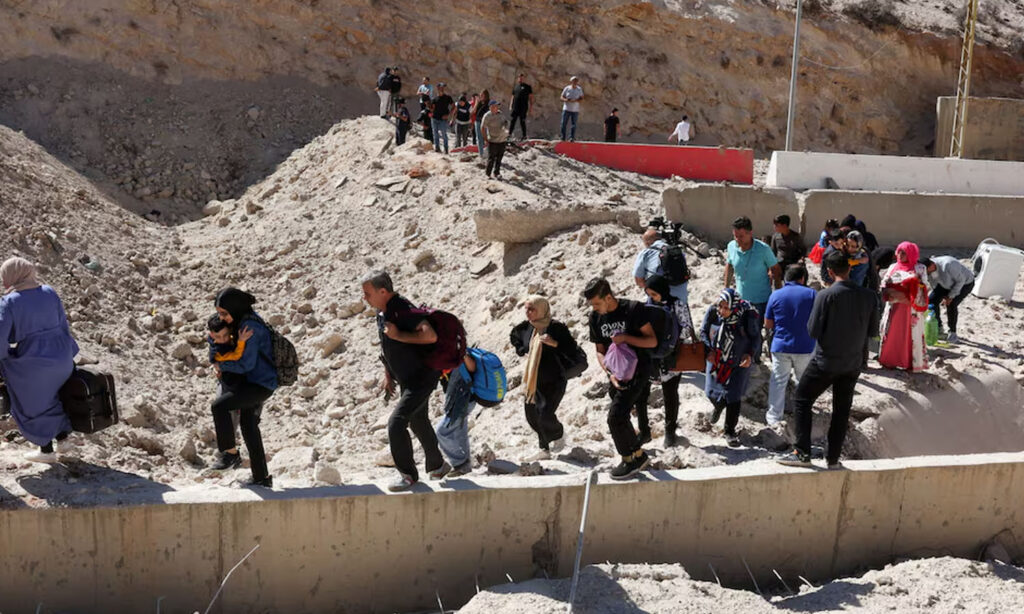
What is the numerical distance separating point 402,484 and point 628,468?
1384mm

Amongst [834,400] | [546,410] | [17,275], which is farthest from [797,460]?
[17,275]

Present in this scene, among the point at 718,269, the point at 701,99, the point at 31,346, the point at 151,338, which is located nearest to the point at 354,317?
the point at 151,338

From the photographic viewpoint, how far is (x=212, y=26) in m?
22.9

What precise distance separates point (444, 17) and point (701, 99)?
689cm

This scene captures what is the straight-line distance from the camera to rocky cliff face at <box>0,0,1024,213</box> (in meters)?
21.9

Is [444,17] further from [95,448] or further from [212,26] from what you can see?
[95,448]

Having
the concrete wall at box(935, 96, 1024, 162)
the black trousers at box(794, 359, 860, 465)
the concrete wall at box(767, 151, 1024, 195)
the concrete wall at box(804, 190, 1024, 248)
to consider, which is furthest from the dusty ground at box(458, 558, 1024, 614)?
the concrete wall at box(935, 96, 1024, 162)

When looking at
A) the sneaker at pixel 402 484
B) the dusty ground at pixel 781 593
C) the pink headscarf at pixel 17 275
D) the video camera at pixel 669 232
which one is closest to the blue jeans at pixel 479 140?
the video camera at pixel 669 232

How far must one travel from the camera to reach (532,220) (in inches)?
525

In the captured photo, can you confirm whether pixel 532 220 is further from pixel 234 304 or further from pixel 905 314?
pixel 234 304

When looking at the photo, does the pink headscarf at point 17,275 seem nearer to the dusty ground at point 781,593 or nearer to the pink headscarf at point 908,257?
the dusty ground at point 781,593

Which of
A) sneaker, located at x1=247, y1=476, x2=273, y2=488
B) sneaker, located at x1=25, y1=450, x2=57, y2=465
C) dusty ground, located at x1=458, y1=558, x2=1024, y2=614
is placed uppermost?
sneaker, located at x1=25, y1=450, x2=57, y2=465

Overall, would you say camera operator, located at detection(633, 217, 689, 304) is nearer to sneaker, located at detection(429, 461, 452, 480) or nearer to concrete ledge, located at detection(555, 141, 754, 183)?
sneaker, located at detection(429, 461, 452, 480)

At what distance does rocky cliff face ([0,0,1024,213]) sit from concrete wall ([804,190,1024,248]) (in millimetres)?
10587
